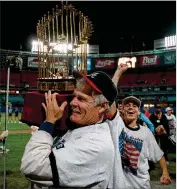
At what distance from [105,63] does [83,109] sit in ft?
132

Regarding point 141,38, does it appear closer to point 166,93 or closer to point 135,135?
point 166,93

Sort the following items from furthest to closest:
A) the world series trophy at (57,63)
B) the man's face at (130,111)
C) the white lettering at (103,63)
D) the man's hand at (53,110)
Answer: the white lettering at (103,63) → the man's face at (130,111) → the world series trophy at (57,63) → the man's hand at (53,110)

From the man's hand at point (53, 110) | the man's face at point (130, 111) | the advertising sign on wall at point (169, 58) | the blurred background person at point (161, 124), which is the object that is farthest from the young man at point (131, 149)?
the advertising sign on wall at point (169, 58)

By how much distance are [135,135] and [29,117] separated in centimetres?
150

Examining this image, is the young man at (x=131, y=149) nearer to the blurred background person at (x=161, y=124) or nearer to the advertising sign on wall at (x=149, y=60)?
the blurred background person at (x=161, y=124)

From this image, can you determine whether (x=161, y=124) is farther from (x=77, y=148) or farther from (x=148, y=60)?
(x=148, y=60)

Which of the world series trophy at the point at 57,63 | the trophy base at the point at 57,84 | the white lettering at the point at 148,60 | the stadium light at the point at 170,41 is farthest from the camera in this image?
the white lettering at the point at 148,60

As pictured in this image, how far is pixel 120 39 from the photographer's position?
1650 inches

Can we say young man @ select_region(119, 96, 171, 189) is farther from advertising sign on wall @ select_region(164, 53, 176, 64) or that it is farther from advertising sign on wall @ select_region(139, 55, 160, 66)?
advertising sign on wall @ select_region(139, 55, 160, 66)

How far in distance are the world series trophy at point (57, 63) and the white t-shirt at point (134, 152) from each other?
474 millimetres

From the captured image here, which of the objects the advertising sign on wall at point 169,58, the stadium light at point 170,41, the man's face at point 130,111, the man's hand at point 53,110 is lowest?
the man's face at point 130,111

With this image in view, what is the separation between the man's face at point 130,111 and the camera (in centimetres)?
324

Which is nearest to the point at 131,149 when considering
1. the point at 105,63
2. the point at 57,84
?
the point at 57,84

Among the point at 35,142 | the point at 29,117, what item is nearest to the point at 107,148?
the point at 35,142
